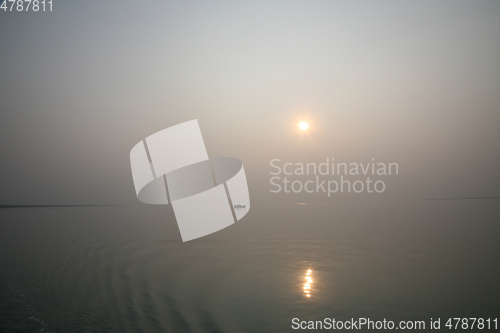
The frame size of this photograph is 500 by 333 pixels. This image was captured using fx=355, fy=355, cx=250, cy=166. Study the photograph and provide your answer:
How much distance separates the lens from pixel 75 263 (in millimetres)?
14883

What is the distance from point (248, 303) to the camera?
9.12m

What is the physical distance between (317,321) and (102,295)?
19.7ft

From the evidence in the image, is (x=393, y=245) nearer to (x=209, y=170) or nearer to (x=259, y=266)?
(x=259, y=266)

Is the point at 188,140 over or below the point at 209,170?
over

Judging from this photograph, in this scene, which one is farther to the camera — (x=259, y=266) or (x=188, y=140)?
(x=188, y=140)

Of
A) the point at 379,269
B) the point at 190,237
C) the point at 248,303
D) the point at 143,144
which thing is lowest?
the point at 190,237

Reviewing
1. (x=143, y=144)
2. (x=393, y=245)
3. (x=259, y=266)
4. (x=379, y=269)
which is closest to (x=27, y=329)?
(x=259, y=266)

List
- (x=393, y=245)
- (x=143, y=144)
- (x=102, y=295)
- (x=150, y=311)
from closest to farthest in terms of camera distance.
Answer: (x=150, y=311) → (x=102, y=295) → (x=143, y=144) → (x=393, y=245)

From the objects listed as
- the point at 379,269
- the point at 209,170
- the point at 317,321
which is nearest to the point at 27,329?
the point at 317,321

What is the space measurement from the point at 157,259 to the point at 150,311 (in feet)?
23.8

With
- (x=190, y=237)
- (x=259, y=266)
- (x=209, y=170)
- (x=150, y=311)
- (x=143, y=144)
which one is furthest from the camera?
(x=190, y=237)

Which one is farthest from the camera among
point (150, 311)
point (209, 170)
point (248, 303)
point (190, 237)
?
point (190, 237)

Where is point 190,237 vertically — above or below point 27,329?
below

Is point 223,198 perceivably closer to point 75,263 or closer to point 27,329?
point 75,263
